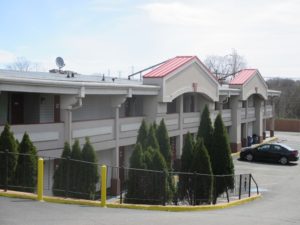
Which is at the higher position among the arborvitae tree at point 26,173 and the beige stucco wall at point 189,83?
the beige stucco wall at point 189,83

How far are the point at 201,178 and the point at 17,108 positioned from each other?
8.11 meters

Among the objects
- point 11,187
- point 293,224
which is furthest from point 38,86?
point 293,224

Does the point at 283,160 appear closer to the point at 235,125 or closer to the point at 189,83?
the point at 235,125

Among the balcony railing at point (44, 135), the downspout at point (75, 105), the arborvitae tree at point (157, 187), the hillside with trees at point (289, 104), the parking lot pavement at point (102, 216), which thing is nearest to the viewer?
the parking lot pavement at point (102, 216)

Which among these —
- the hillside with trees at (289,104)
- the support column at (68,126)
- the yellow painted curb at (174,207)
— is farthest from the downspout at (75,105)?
the hillside with trees at (289,104)

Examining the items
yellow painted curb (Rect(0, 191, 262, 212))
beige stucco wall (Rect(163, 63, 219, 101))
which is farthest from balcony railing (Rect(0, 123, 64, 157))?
beige stucco wall (Rect(163, 63, 219, 101))

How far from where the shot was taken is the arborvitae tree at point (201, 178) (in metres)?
19.3

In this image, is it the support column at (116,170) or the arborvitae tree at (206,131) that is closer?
the support column at (116,170)

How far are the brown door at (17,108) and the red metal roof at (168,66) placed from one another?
9.50 metres

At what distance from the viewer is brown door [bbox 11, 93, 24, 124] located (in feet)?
64.3

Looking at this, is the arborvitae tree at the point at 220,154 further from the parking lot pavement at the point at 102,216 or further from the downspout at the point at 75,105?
the downspout at the point at 75,105

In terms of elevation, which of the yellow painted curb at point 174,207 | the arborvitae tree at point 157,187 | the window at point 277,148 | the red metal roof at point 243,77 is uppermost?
the red metal roof at point 243,77

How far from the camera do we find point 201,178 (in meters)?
19.6

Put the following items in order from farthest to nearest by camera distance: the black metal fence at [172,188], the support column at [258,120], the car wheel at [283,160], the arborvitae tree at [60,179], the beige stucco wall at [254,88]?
the support column at [258,120] < the beige stucco wall at [254,88] < the car wheel at [283,160] < the black metal fence at [172,188] < the arborvitae tree at [60,179]
